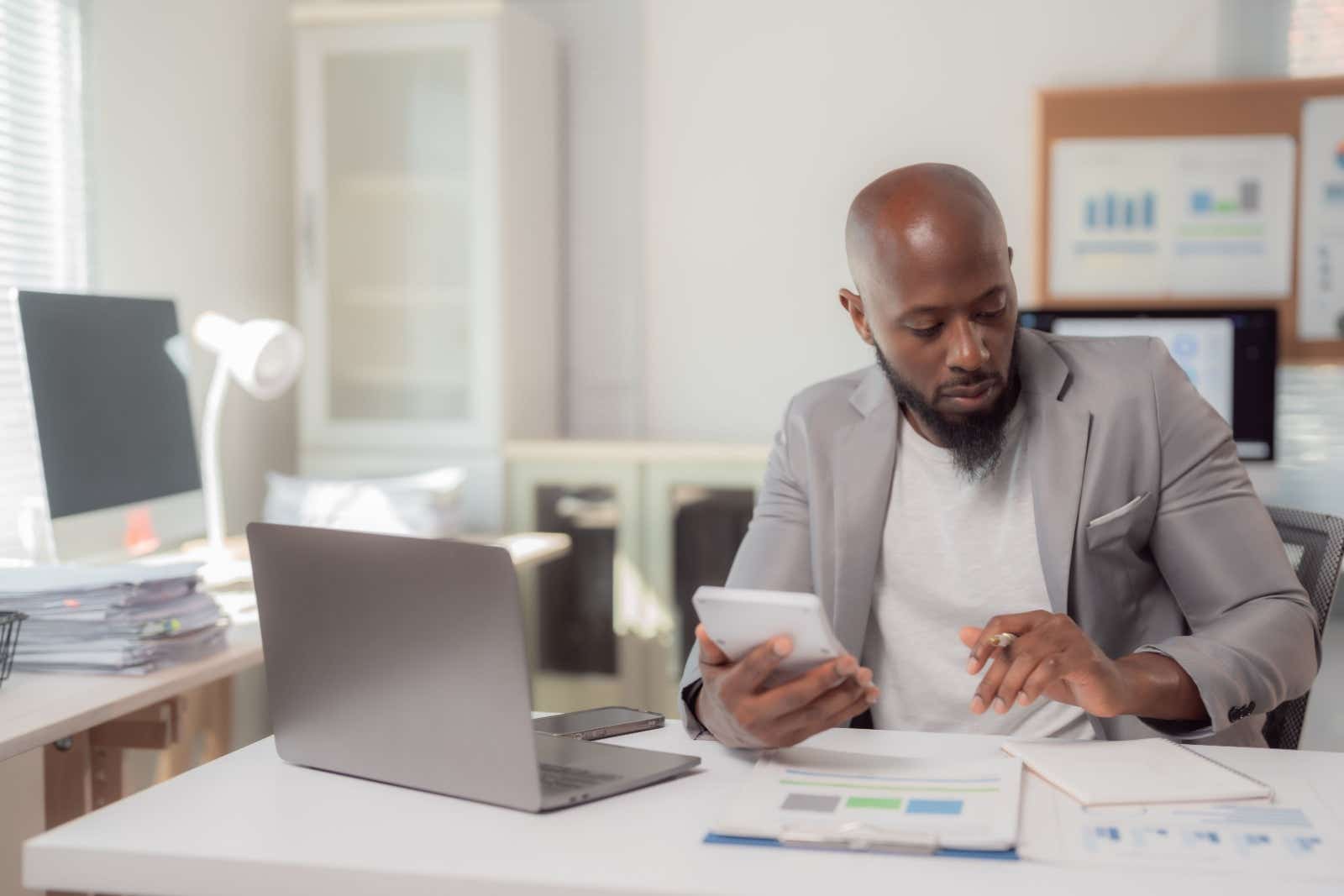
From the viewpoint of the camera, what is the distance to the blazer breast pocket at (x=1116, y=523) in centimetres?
159

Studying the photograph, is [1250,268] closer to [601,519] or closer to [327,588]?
[601,519]

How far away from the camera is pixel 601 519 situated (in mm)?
3625

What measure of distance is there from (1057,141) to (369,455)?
2052 mm

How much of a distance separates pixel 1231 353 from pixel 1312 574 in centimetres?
190

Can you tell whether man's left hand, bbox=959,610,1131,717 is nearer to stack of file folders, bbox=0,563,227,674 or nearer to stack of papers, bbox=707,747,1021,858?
stack of papers, bbox=707,747,1021,858

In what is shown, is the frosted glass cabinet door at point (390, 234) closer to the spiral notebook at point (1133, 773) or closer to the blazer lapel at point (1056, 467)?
the blazer lapel at point (1056, 467)

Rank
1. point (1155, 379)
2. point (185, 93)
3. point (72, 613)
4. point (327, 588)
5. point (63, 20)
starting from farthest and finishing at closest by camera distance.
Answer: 1. point (185, 93)
2. point (63, 20)
3. point (72, 613)
4. point (1155, 379)
5. point (327, 588)

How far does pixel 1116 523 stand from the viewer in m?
1.59

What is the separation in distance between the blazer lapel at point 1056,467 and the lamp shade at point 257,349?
1.70 m

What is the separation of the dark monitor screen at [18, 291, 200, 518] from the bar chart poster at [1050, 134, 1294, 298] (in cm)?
232

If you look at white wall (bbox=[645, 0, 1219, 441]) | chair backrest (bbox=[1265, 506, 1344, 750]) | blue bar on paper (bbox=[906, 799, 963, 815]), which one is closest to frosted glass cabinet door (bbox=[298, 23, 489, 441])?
white wall (bbox=[645, 0, 1219, 441])

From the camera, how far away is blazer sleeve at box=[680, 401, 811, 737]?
5.50 feet

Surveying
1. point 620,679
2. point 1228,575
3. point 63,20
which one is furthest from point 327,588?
point 620,679

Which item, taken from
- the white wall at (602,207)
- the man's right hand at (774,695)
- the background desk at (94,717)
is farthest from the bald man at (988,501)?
the white wall at (602,207)
